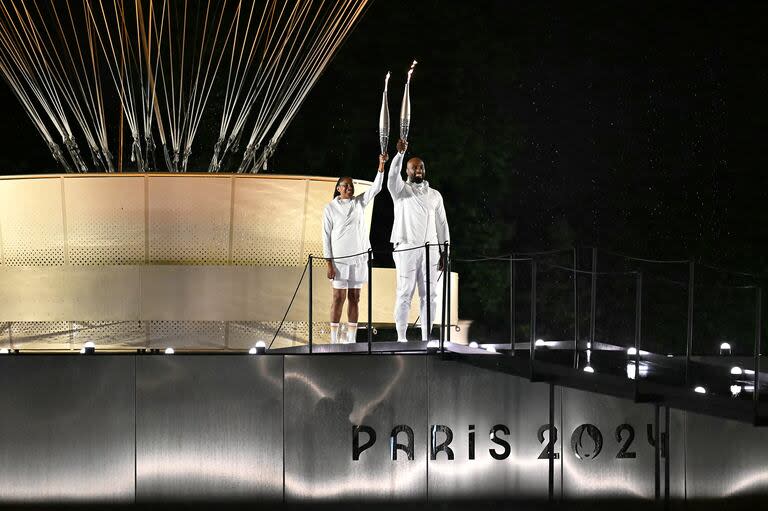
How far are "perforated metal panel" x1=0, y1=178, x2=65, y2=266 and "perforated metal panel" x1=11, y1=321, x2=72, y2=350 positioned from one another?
0.65 m

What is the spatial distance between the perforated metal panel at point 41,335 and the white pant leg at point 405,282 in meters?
3.67

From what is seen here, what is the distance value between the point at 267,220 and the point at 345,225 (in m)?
1.55

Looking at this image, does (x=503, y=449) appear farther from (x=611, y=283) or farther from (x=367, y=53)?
(x=611, y=283)

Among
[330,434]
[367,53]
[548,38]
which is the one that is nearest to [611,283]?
[548,38]

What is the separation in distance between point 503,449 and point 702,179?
2104 centimetres

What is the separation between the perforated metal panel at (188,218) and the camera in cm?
1395

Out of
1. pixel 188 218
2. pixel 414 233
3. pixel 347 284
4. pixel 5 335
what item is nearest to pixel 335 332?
pixel 347 284

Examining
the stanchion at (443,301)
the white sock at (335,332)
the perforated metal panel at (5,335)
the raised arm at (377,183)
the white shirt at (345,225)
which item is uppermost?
the raised arm at (377,183)

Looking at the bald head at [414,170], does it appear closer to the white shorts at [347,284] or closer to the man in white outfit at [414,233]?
the man in white outfit at [414,233]

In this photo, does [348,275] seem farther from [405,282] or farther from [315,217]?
[315,217]

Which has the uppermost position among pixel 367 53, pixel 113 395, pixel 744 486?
pixel 367 53

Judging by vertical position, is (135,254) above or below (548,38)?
below

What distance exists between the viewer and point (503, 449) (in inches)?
458

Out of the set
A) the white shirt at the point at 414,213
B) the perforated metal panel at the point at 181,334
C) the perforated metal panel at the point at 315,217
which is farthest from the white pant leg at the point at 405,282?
the perforated metal panel at the point at 181,334
